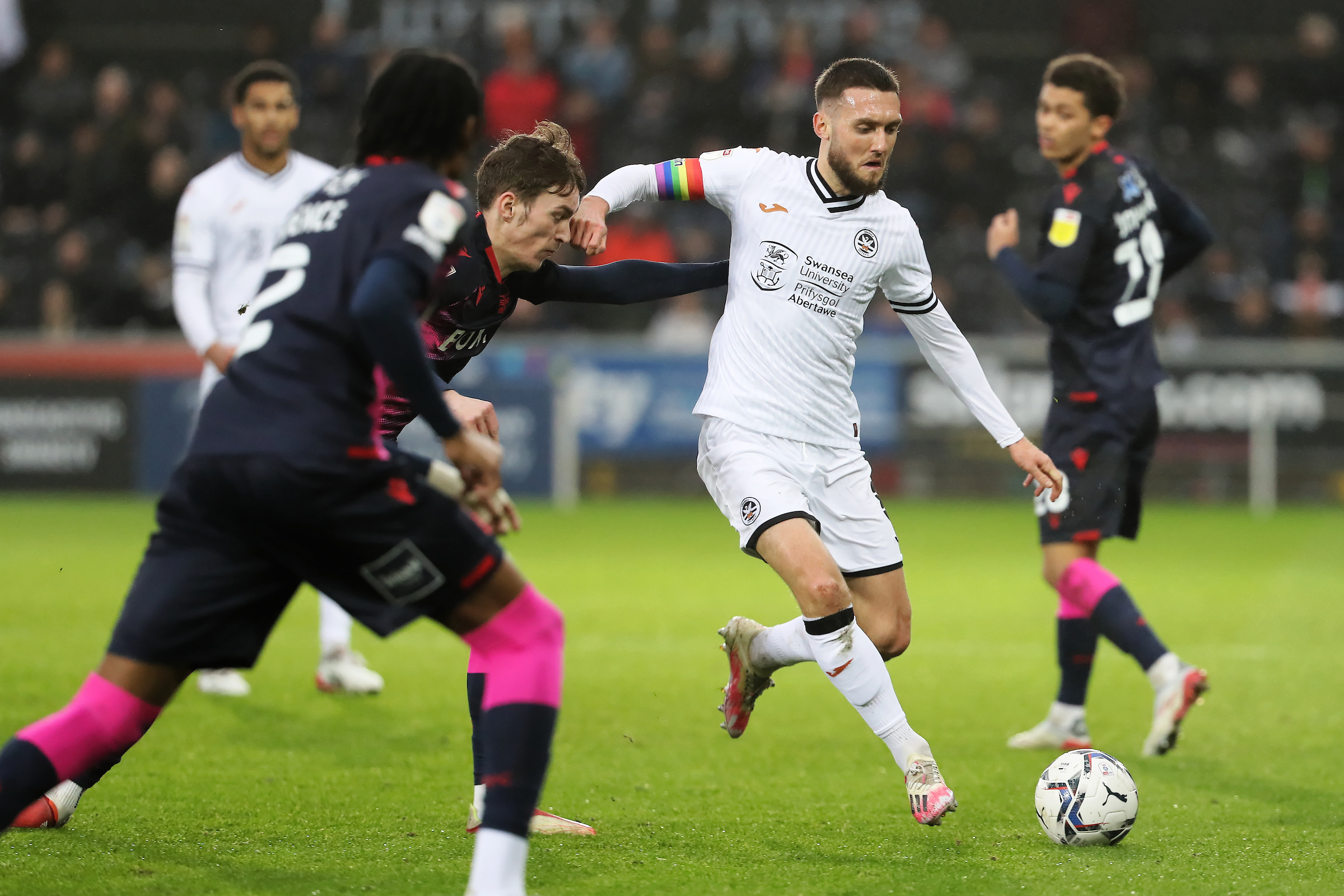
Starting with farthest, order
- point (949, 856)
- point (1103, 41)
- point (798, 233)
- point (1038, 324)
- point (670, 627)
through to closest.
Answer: point (1103, 41) < point (1038, 324) < point (670, 627) < point (798, 233) < point (949, 856)

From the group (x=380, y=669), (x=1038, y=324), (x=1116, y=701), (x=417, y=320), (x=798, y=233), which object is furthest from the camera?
(x=1038, y=324)

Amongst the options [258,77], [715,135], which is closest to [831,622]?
[258,77]

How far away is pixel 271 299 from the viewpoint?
3.77 metres

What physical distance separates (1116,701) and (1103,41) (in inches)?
570

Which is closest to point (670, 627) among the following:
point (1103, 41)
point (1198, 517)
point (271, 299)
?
point (271, 299)

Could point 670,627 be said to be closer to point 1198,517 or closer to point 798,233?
point 798,233

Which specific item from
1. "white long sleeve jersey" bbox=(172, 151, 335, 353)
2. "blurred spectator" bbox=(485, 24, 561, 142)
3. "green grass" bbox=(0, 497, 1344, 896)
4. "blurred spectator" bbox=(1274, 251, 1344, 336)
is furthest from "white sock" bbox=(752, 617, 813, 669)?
"blurred spectator" bbox=(1274, 251, 1344, 336)

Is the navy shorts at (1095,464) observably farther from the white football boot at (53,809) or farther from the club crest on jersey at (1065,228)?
the white football boot at (53,809)

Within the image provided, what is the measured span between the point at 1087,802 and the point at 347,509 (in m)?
2.52

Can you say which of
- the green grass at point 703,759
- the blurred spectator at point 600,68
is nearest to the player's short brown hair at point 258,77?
the green grass at point 703,759

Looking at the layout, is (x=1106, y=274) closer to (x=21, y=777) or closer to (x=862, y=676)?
(x=862, y=676)

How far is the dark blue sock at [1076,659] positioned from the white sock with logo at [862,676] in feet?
5.54

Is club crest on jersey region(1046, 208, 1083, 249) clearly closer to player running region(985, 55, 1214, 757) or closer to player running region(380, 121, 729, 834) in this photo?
player running region(985, 55, 1214, 757)

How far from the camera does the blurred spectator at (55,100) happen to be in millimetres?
19484
